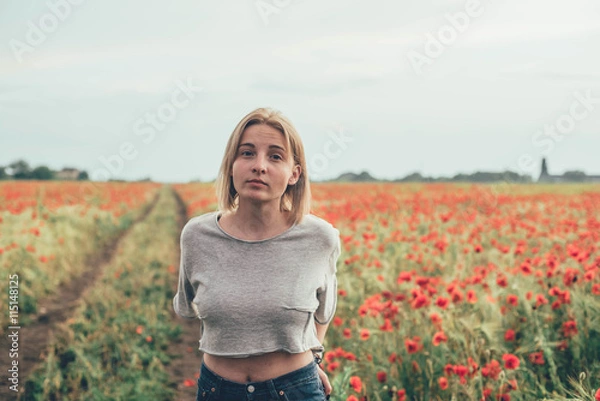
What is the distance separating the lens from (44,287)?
8883mm

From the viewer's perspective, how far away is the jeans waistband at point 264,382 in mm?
2109

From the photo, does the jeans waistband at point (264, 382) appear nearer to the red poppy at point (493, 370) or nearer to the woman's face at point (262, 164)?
the woman's face at point (262, 164)

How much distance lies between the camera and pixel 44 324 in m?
7.46

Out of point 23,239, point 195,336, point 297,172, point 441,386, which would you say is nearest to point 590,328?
point 441,386

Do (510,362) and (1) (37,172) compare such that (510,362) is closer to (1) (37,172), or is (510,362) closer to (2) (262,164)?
(2) (262,164)

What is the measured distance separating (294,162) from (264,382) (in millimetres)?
810

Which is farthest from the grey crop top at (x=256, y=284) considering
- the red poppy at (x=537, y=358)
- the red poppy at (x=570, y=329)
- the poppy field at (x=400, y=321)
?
the red poppy at (x=570, y=329)

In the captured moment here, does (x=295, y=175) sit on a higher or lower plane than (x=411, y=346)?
higher

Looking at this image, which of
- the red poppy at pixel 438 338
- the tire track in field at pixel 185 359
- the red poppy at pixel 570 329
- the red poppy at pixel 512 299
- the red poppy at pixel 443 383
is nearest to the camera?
the red poppy at pixel 443 383

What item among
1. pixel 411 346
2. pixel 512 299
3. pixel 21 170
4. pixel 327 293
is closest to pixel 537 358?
pixel 512 299

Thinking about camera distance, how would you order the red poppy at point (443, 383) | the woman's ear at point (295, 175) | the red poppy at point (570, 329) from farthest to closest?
the red poppy at point (570, 329)
the red poppy at point (443, 383)
the woman's ear at point (295, 175)

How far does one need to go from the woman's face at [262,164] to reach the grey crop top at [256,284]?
0.55 feet

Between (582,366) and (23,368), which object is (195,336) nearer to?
(23,368)

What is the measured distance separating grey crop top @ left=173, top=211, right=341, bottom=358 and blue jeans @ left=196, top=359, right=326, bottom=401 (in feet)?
0.33
